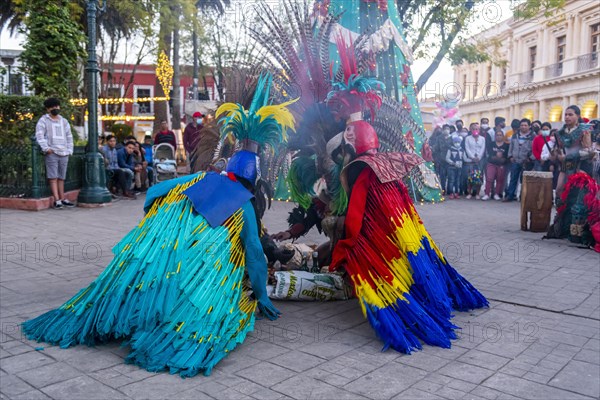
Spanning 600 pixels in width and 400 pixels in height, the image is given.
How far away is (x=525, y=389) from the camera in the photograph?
277 cm

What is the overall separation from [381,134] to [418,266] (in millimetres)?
1129

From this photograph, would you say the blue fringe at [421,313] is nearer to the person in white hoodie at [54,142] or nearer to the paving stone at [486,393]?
the paving stone at [486,393]

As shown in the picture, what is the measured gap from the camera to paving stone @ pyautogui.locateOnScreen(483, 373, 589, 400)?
270 centimetres

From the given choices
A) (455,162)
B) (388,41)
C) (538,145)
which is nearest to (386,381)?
(388,41)

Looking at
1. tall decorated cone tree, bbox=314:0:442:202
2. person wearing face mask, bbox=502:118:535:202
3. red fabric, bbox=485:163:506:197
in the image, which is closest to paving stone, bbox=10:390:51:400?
tall decorated cone tree, bbox=314:0:442:202

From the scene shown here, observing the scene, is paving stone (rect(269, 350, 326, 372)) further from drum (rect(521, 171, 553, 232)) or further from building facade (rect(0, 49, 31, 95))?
building facade (rect(0, 49, 31, 95))

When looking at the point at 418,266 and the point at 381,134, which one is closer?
the point at 418,266

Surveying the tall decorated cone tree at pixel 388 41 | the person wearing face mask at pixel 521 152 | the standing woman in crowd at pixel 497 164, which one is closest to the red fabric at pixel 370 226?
the tall decorated cone tree at pixel 388 41

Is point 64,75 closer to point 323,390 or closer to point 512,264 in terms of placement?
point 512,264

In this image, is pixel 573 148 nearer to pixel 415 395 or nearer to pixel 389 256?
pixel 389 256

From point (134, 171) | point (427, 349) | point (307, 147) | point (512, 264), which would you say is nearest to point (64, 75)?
point (134, 171)

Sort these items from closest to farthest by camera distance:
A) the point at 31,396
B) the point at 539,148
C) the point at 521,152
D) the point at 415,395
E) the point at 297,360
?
the point at 31,396, the point at 415,395, the point at 297,360, the point at 539,148, the point at 521,152

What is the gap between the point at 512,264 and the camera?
5.83 meters

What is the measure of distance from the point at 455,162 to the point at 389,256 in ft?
31.2
